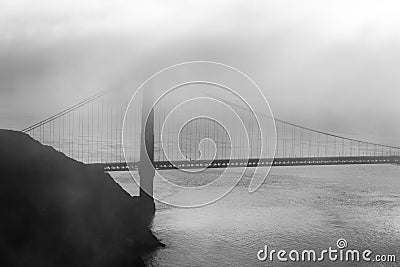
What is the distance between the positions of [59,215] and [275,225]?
15.5 meters

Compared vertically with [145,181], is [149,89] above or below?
above

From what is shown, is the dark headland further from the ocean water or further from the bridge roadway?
the bridge roadway

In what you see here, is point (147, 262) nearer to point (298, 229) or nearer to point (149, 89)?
point (298, 229)

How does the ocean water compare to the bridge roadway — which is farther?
the bridge roadway

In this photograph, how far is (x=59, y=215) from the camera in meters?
20.8

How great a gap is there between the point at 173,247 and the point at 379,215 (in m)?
19.1

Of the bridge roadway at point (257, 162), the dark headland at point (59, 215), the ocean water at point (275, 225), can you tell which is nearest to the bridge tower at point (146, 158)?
the bridge roadway at point (257, 162)

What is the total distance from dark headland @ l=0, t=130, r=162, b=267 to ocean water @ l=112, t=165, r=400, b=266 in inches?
85.7

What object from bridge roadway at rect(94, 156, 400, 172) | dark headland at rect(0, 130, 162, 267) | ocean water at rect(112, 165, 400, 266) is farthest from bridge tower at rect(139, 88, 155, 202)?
dark headland at rect(0, 130, 162, 267)

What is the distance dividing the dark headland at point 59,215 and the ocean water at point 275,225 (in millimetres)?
2177

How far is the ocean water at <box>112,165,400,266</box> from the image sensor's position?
23.4 metres

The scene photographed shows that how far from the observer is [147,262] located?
72.6 feet

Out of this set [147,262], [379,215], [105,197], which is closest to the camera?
[147,262]

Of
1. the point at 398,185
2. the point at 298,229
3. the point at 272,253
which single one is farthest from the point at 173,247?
the point at 398,185
